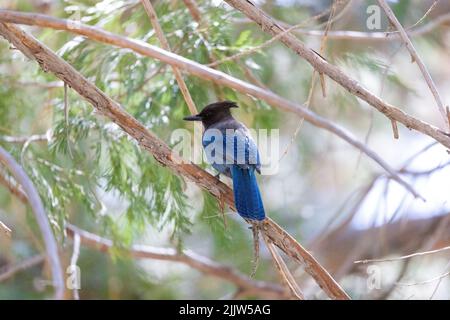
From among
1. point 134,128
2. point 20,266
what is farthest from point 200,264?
point 134,128

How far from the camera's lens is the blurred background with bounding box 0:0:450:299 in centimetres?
405

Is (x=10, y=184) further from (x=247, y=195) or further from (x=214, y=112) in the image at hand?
(x=247, y=195)

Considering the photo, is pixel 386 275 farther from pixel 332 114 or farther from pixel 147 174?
pixel 147 174

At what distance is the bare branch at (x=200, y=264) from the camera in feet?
16.0

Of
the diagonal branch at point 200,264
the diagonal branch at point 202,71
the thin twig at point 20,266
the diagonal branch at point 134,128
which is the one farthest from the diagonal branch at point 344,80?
the diagonal branch at point 200,264

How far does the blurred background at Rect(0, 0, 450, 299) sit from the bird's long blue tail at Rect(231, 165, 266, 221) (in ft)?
0.78

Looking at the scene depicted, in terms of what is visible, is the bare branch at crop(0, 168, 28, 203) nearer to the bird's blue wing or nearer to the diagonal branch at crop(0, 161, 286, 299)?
the diagonal branch at crop(0, 161, 286, 299)

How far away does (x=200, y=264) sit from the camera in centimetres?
534

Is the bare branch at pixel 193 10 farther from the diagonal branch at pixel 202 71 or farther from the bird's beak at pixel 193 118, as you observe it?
the diagonal branch at pixel 202 71

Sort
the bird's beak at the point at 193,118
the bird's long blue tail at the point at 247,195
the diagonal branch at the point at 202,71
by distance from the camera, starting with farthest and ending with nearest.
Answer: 1. the bird's beak at the point at 193,118
2. the bird's long blue tail at the point at 247,195
3. the diagonal branch at the point at 202,71

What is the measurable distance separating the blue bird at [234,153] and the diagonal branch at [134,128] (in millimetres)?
120
